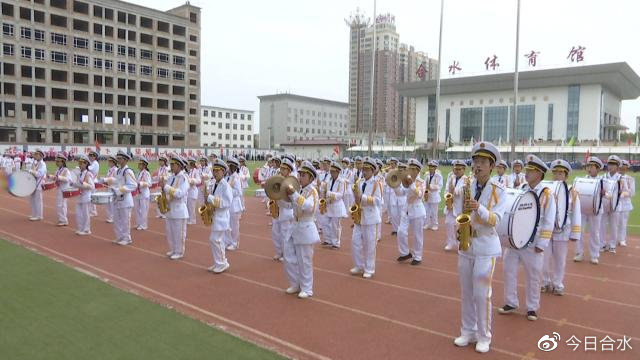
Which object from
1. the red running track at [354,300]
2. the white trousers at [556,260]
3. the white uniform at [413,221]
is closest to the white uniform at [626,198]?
the red running track at [354,300]

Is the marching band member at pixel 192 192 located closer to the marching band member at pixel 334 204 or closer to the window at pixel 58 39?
the marching band member at pixel 334 204

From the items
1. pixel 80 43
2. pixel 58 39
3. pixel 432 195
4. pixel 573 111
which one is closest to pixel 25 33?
pixel 58 39

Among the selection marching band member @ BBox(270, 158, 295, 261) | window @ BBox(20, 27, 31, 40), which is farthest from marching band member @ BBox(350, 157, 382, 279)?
window @ BBox(20, 27, 31, 40)

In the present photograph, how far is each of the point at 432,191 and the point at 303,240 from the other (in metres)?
7.46

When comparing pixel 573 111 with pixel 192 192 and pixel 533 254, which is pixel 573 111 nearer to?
pixel 192 192

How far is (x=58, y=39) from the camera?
192 ft

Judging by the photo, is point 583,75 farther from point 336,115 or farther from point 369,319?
point 369,319

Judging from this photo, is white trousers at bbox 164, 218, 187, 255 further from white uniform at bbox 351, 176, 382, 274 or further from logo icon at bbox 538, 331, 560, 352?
logo icon at bbox 538, 331, 560, 352

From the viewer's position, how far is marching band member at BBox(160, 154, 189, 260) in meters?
9.67

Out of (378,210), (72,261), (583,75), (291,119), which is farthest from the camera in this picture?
(291,119)

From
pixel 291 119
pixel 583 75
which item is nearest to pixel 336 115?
pixel 291 119

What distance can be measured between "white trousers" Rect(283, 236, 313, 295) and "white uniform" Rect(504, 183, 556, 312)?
2855mm

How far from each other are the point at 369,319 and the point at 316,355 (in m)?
1.38

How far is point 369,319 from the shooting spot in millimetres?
6562
